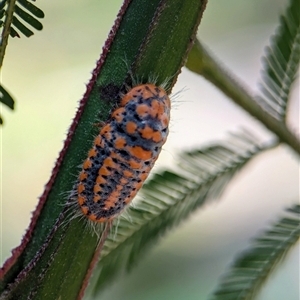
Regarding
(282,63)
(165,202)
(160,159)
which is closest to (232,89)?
(282,63)

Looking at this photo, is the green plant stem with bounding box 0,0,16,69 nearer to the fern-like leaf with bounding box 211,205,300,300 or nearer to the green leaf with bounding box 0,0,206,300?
the green leaf with bounding box 0,0,206,300

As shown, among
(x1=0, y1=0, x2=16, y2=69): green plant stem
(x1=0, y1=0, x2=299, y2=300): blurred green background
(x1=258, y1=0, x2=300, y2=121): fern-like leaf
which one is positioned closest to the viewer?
(x1=0, y1=0, x2=16, y2=69): green plant stem

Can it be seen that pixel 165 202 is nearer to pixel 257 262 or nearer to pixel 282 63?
pixel 257 262

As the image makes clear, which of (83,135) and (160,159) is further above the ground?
(160,159)

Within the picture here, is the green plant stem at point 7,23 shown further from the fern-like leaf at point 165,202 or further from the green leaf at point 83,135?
the fern-like leaf at point 165,202

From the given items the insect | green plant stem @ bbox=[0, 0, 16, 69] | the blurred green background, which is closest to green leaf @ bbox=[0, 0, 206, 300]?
the insect
